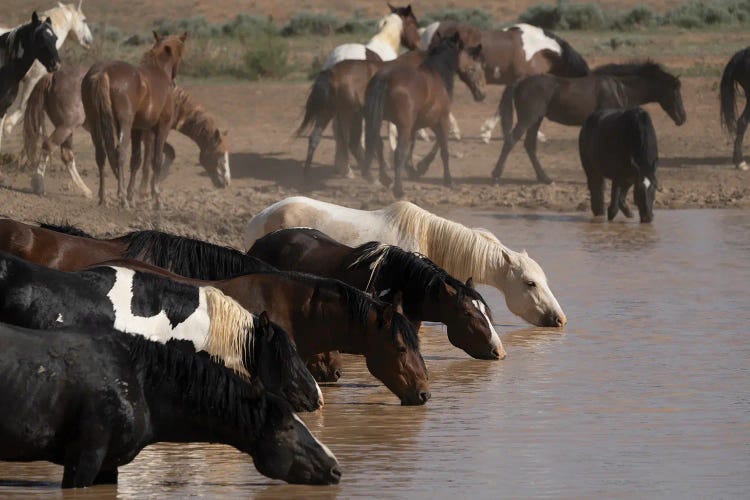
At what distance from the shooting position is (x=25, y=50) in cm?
1723

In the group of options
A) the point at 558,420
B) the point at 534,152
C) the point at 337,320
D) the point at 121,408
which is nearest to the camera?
the point at 121,408

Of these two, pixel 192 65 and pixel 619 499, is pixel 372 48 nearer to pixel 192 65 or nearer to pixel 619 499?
A: pixel 192 65

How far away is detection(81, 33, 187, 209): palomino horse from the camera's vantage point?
17203mm

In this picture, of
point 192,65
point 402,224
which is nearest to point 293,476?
point 402,224

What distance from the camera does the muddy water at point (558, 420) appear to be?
22.0 ft

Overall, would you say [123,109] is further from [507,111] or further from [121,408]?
[121,408]

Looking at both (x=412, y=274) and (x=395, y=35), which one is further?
(x=395, y=35)

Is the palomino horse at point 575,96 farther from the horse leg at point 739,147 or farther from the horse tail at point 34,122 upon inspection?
the horse tail at point 34,122

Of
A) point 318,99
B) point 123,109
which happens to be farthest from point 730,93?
point 123,109

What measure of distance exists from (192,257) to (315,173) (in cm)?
1287

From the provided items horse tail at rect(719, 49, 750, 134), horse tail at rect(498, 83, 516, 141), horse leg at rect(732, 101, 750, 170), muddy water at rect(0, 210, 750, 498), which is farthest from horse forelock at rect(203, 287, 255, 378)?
horse tail at rect(719, 49, 750, 134)

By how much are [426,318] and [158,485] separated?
2718 mm

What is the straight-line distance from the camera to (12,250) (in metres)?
8.55

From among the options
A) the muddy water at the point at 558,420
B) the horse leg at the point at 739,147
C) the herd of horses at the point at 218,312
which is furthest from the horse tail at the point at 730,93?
the muddy water at the point at 558,420
